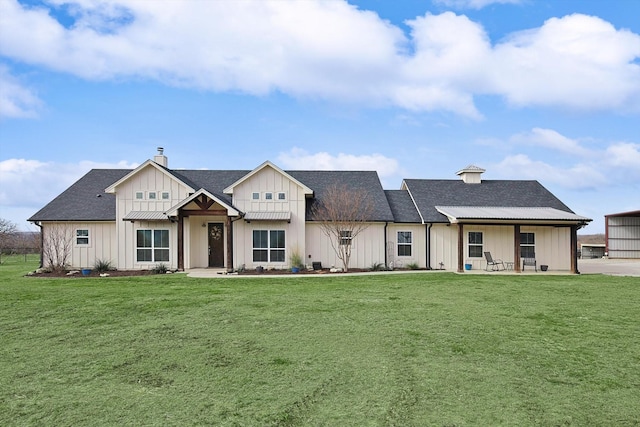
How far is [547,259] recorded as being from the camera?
22609 mm

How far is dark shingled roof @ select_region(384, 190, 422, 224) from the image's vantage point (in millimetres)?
22672

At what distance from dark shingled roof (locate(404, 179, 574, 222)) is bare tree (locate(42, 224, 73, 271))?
17.4 m

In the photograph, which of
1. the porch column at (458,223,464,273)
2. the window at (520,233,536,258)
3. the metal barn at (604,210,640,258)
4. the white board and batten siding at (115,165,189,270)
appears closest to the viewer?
the porch column at (458,223,464,273)

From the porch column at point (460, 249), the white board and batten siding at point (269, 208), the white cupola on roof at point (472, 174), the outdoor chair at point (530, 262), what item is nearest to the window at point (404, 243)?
the porch column at point (460, 249)

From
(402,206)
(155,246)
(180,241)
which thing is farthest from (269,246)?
(402,206)

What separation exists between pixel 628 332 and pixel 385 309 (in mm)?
4752

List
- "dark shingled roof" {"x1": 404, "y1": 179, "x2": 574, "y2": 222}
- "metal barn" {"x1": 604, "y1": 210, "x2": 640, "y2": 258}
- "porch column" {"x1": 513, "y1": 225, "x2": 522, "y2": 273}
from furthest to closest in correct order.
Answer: "metal barn" {"x1": 604, "y1": 210, "x2": 640, "y2": 258} < "dark shingled roof" {"x1": 404, "y1": 179, "x2": 574, "y2": 222} < "porch column" {"x1": 513, "y1": 225, "x2": 522, "y2": 273}

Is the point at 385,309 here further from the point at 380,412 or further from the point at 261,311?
the point at 380,412

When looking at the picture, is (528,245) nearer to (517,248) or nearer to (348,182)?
(517,248)

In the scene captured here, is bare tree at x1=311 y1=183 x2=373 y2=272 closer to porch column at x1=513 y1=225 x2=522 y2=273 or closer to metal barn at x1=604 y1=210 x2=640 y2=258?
porch column at x1=513 y1=225 x2=522 y2=273

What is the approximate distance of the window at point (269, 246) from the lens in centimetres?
2177

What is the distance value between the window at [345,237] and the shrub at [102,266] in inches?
431

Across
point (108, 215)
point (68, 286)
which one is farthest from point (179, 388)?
point (108, 215)

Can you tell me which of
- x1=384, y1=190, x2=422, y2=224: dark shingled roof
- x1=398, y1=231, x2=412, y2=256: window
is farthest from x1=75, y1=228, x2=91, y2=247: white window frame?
x1=398, y1=231, x2=412, y2=256: window
